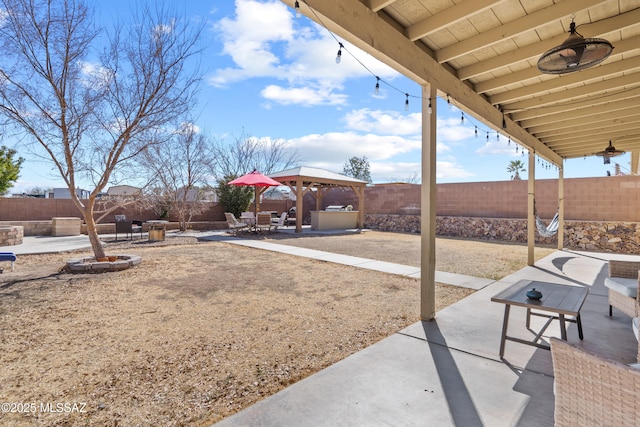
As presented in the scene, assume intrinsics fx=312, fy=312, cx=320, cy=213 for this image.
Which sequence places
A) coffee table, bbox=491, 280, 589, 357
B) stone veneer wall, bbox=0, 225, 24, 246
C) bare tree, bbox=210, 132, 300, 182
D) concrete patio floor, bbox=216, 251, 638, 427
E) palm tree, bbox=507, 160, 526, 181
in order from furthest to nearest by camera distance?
palm tree, bbox=507, 160, 526, 181
bare tree, bbox=210, 132, 300, 182
stone veneer wall, bbox=0, 225, 24, 246
coffee table, bbox=491, 280, 589, 357
concrete patio floor, bbox=216, 251, 638, 427

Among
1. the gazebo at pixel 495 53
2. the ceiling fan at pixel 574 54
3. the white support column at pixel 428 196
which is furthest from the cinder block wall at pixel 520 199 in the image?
the white support column at pixel 428 196

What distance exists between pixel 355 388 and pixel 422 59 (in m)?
3.06

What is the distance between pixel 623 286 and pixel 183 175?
13840mm

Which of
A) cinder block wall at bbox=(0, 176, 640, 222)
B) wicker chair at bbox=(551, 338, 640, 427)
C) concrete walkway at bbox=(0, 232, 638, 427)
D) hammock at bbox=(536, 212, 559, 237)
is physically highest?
cinder block wall at bbox=(0, 176, 640, 222)

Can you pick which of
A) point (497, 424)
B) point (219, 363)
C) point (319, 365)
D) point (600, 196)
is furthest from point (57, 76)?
point (600, 196)

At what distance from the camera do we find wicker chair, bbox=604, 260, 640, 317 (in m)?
2.74

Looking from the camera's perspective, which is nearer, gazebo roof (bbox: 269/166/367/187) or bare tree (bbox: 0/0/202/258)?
bare tree (bbox: 0/0/202/258)

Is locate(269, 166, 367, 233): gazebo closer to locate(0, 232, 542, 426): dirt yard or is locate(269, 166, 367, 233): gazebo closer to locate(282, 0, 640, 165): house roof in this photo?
locate(0, 232, 542, 426): dirt yard

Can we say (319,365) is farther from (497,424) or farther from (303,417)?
(497,424)

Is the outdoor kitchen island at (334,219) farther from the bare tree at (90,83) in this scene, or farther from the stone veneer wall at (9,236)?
the stone veneer wall at (9,236)

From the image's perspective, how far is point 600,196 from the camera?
388 inches

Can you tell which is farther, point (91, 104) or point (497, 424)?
point (91, 104)

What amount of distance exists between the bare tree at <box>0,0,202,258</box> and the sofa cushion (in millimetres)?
7170

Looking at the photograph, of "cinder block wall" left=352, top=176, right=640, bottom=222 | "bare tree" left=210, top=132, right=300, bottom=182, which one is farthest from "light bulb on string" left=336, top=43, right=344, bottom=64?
"bare tree" left=210, top=132, right=300, bottom=182
